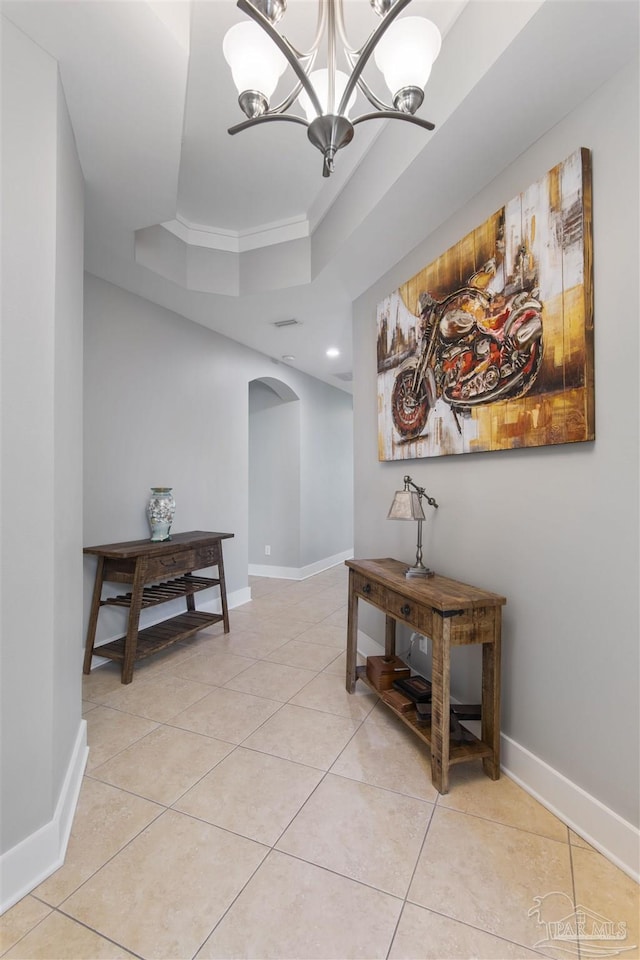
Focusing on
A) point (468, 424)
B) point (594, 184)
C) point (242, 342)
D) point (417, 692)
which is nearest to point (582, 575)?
point (468, 424)

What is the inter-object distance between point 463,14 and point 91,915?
3.07 m

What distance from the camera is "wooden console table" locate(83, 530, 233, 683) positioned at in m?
2.77

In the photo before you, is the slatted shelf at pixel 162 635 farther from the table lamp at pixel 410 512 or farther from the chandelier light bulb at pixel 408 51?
the chandelier light bulb at pixel 408 51

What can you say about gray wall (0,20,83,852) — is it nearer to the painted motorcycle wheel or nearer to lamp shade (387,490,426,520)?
lamp shade (387,490,426,520)

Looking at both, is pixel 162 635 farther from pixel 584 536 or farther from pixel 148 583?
pixel 584 536

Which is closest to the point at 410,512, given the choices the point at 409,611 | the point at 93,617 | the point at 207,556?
the point at 409,611

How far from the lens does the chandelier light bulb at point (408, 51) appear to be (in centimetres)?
120

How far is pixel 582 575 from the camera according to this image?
1549 mm

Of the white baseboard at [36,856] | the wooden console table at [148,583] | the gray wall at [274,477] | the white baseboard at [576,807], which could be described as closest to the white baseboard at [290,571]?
the gray wall at [274,477]

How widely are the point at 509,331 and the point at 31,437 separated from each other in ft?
5.76

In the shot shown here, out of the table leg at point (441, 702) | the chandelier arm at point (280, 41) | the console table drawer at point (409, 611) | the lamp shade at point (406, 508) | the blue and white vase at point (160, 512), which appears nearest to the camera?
the chandelier arm at point (280, 41)

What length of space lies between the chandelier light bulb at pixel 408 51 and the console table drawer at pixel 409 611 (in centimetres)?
174

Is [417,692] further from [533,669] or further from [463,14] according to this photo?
[463,14]

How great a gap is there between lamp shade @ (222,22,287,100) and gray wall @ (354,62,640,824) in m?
1.08
